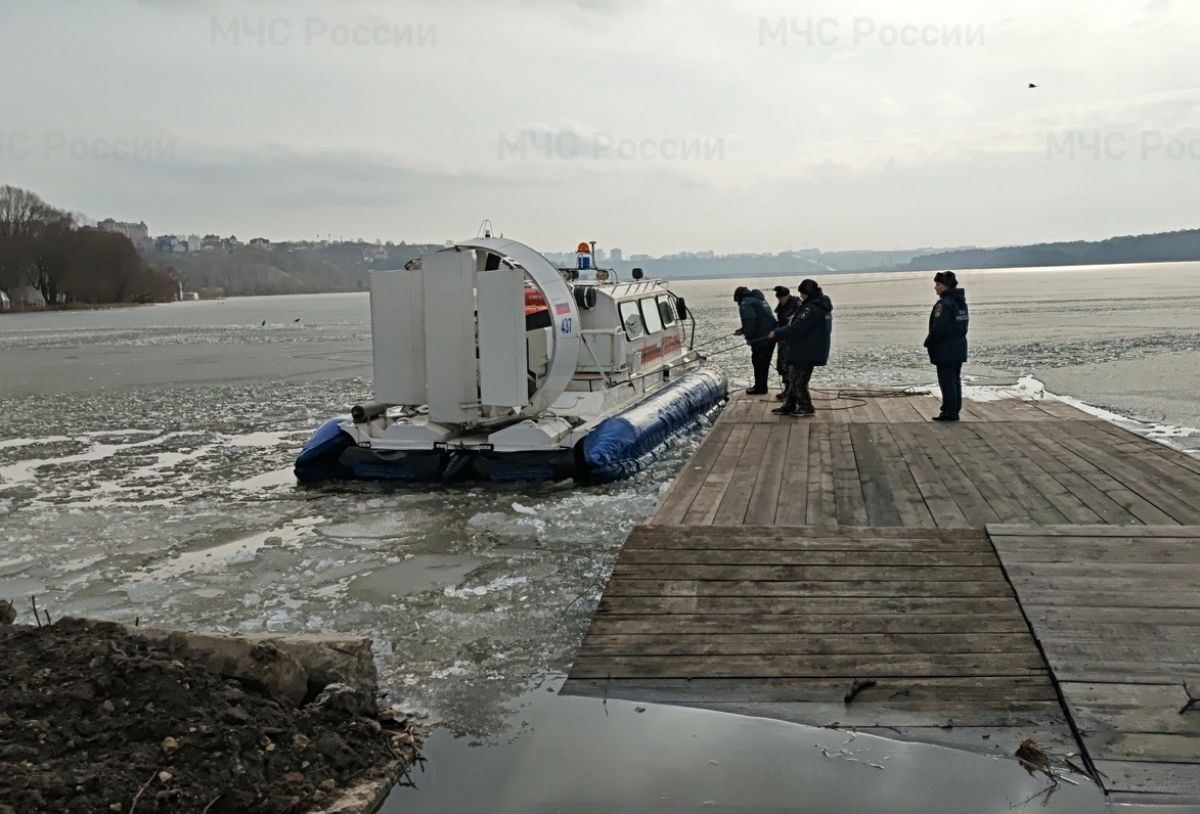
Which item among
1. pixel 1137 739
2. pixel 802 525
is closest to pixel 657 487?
pixel 802 525

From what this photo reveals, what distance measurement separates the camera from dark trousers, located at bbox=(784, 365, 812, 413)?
11125mm

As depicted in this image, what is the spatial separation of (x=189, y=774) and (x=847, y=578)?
10.7 feet

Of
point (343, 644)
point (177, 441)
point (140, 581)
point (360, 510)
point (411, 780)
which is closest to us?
point (411, 780)

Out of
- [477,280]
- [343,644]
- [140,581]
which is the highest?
[477,280]

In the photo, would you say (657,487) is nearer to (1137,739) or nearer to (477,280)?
(477,280)

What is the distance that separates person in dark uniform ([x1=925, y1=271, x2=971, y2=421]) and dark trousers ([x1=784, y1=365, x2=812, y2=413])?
1455 mm

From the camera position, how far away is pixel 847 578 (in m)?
5.25

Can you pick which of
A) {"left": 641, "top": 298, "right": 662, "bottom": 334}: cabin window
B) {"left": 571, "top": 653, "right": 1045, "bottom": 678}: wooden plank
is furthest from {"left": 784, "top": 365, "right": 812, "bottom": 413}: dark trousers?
{"left": 571, "top": 653, "right": 1045, "bottom": 678}: wooden plank

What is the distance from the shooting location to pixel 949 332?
986 centimetres

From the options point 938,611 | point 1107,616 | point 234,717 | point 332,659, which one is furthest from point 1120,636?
point 234,717

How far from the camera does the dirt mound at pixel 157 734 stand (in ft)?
11.0

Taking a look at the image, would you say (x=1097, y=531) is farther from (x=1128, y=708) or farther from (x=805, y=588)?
(x=1128, y=708)

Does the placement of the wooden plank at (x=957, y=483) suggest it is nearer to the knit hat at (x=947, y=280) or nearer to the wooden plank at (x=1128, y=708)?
the knit hat at (x=947, y=280)

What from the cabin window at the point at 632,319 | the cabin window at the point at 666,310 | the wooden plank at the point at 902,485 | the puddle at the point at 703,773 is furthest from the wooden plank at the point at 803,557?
the cabin window at the point at 666,310
